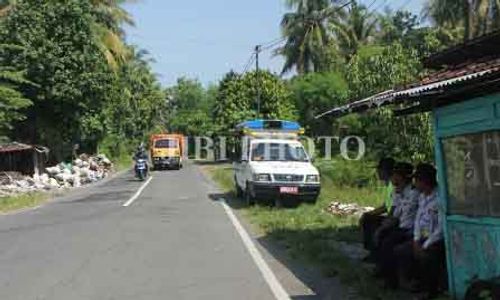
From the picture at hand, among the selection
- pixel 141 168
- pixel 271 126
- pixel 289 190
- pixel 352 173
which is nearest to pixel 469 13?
pixel 352 173

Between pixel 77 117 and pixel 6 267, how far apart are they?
31.0 metres

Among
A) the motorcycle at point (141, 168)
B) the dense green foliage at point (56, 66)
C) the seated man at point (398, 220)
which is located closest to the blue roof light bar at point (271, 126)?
the seated man at point (398, 220)

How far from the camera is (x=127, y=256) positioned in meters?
12.0

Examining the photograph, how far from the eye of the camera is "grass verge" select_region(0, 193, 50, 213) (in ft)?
77.7

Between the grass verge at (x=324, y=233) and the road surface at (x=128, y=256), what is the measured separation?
804mm

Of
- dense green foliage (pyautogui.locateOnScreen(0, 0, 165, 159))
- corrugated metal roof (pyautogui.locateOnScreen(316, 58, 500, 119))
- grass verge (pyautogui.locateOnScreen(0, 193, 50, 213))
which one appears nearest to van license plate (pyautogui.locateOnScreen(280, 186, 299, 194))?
grass verge (pyautogui.locateOnScreen(0, 193, 50, 213))

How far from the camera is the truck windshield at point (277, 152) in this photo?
21.7 metres

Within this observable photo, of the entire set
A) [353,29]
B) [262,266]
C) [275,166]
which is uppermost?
[353,29]

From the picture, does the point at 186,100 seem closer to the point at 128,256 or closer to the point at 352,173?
the point at 352,173

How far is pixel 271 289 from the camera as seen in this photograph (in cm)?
922

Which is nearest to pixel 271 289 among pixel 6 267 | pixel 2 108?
pixel 6 267

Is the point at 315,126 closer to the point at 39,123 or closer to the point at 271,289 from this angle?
the point at 39,123

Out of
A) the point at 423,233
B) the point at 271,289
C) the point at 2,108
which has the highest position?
the point at 2,108

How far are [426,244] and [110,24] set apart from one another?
146ft
